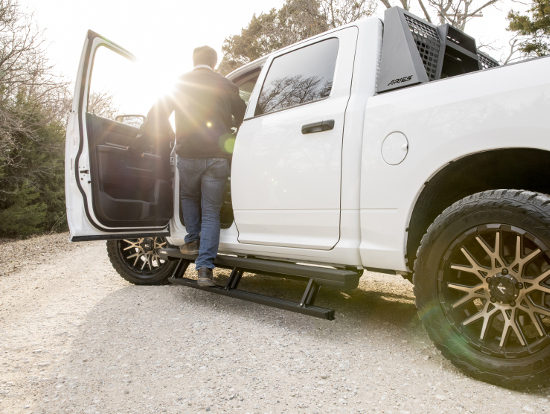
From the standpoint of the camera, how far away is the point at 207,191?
3367mm

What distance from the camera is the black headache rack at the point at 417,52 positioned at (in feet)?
7.66

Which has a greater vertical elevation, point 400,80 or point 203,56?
point 203,56

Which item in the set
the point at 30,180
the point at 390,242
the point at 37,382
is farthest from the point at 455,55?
the point at 30,180

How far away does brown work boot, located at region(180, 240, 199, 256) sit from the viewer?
11.4 ft

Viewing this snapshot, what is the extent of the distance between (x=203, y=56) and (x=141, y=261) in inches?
91.0

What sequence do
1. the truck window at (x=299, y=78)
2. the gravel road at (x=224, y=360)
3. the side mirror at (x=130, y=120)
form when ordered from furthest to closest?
the side mirror at (x=130, y=120) → the truck window at (x=299, y=78) → the gravel road at (x=224, y=360)

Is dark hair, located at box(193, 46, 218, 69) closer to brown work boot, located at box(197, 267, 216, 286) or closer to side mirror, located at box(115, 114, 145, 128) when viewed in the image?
side mirror, located at box(115, 114, 145, 128)

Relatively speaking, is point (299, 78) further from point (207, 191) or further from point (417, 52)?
point (207, 191)

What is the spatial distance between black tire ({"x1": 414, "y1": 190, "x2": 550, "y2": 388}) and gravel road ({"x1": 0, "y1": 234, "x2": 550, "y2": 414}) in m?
0.16

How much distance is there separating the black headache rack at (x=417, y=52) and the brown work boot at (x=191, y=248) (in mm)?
2019

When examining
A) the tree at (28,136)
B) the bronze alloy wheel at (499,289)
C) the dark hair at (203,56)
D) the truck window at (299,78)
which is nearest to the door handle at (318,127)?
the truck window at (299,78)

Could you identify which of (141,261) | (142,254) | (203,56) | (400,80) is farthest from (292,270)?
(141,261)

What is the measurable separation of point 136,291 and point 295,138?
7.88ft

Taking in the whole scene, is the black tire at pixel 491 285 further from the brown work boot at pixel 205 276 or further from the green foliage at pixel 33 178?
the green foliage at pixel 33 178
